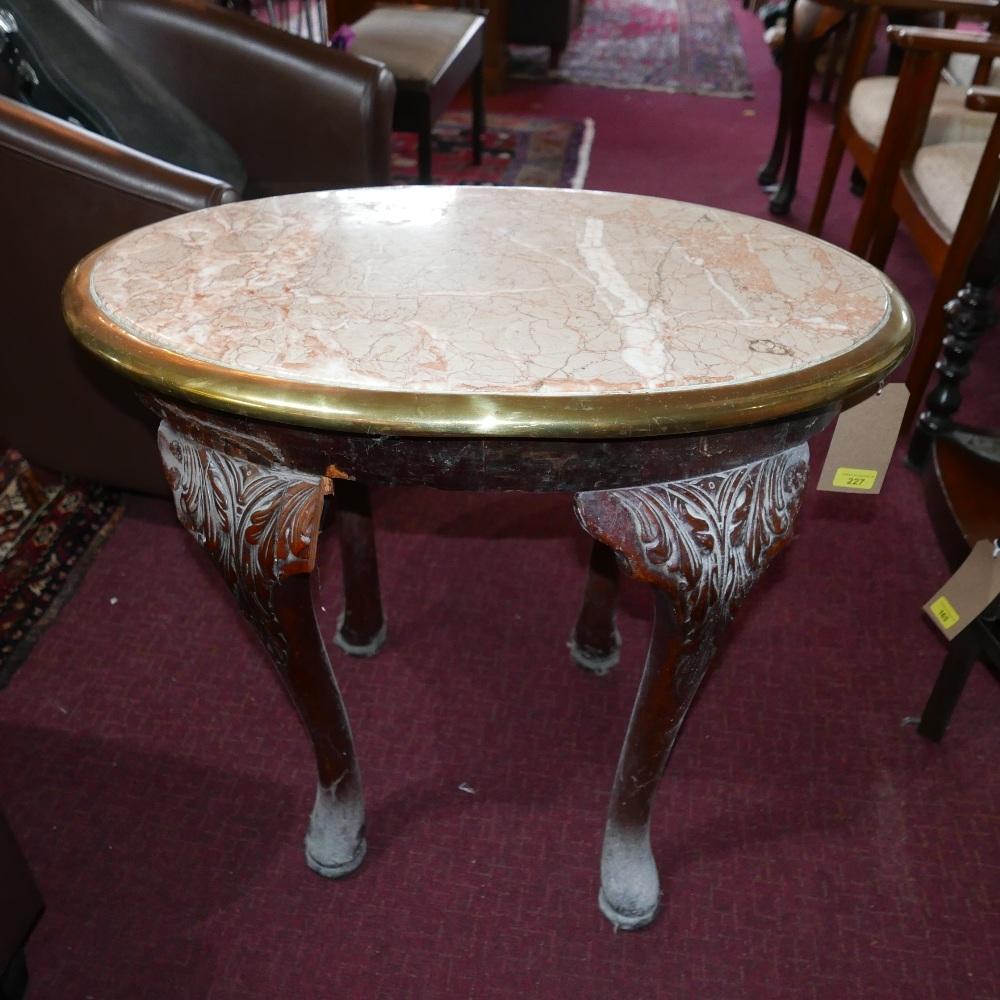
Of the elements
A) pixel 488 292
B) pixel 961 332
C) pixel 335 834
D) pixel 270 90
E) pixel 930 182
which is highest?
pixel 488 292

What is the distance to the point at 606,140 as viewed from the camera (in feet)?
11.8

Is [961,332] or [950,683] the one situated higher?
[961,332]

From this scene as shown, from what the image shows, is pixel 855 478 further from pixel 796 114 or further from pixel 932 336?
pixel 796 114

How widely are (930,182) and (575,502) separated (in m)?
1.49

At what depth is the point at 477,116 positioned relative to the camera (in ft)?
10.9

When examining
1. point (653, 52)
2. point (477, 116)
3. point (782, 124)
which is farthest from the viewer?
point (653, 52)

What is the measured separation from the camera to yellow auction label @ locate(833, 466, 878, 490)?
2.87 feet

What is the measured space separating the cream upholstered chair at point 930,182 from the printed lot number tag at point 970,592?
0.78 meters

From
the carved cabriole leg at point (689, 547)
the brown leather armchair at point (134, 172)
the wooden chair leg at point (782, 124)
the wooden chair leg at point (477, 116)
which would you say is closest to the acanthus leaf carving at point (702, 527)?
the carved cabriole leg at point (689, 547)

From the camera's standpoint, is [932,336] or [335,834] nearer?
[335,834]

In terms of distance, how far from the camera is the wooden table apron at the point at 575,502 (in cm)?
73

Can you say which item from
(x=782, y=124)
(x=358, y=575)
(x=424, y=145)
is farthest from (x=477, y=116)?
(x=358, y=575)

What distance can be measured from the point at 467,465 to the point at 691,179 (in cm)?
288

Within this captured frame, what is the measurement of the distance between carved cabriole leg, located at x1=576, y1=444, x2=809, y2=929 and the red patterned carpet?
1.01 ft
